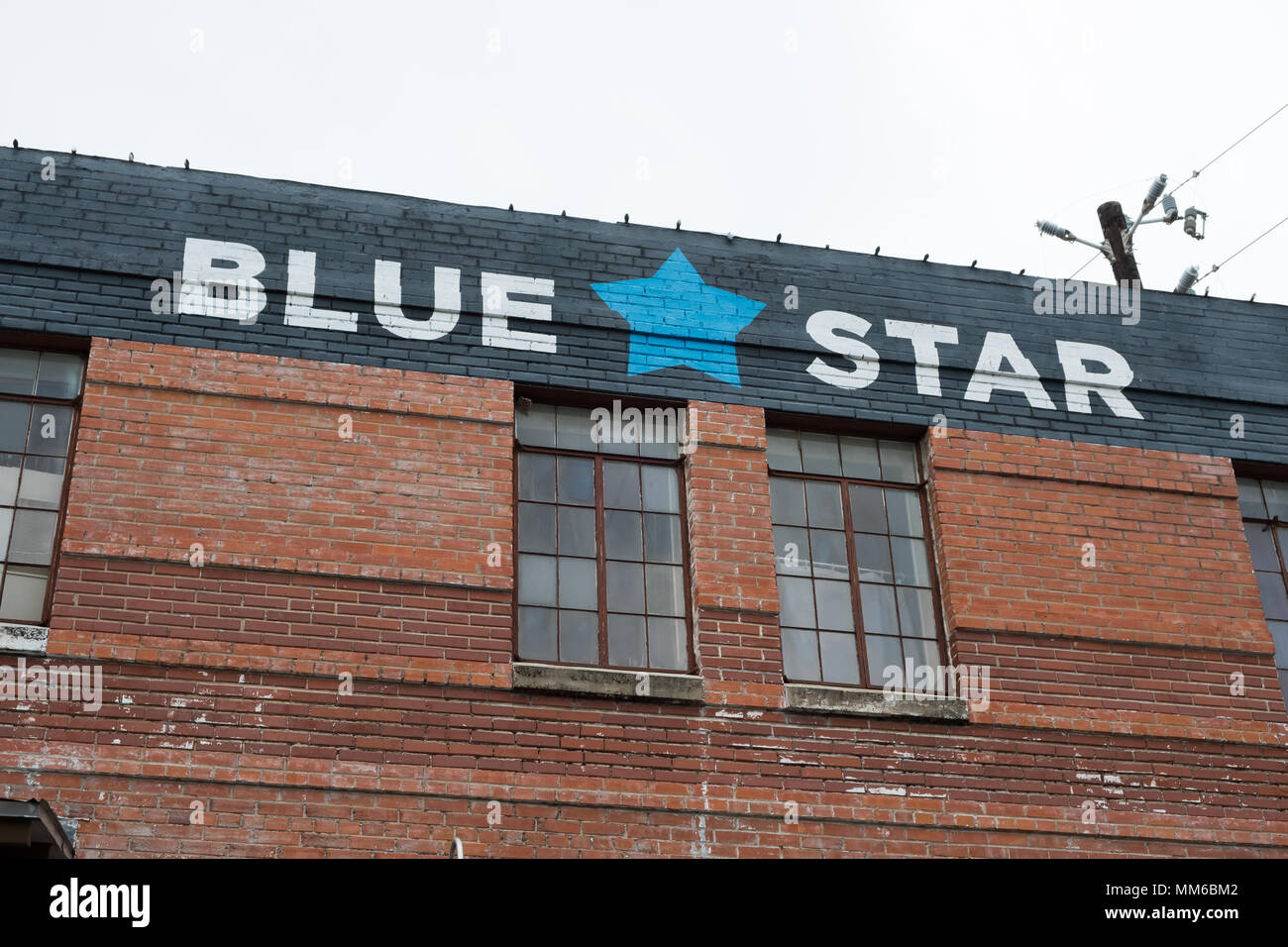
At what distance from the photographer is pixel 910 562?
1138 centimetres

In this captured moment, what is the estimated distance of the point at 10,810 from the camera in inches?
299

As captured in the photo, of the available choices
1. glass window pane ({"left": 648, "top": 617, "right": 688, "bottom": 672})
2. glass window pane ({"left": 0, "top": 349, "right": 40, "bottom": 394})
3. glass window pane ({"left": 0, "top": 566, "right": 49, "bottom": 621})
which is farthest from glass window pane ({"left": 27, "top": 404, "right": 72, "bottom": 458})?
glass window pane ({"left": 648, "top": 617, "right": 688, "bottom": 672})

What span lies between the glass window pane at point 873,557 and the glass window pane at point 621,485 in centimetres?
167

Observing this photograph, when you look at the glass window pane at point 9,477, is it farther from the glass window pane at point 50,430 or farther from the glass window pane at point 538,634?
the glass window pane at point 538,634

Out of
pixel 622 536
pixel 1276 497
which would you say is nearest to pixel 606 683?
pixel 622 536

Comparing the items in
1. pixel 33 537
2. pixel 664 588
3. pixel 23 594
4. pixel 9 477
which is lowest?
pixel 23 594

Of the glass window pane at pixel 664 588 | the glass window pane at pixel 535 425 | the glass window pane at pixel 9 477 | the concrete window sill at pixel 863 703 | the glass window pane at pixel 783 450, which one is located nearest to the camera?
the glass window pane at pixel 9 477

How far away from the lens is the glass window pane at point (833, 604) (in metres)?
11.0

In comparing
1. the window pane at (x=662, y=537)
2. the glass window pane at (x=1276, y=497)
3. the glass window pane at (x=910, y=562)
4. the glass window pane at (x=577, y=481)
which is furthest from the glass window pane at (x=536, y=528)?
the glass window pane at (x=1276, y=497)

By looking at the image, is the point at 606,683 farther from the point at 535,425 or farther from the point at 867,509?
the point at 867,509

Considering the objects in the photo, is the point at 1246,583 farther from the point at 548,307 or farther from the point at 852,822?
the point at 548,307

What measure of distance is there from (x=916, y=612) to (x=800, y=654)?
988 millimetres

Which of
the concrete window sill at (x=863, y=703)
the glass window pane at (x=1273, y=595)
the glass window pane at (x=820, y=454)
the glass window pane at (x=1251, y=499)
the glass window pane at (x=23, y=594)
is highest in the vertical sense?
the glass window pane at (x=820, y=454)
